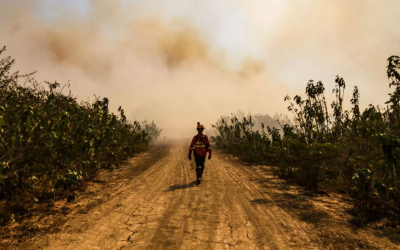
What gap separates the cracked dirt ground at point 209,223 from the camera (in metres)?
3.47

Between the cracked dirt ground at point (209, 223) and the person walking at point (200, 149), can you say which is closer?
the cracked dirt ground at point (209, 223)

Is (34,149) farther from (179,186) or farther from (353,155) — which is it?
(353,155)

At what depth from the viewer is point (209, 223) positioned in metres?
4.25

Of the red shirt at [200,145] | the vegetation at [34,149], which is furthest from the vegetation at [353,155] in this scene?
the vegetation at [34,149]

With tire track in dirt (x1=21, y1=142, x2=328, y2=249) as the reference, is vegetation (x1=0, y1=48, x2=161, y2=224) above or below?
above

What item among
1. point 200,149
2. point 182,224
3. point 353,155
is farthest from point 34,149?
point 353,155

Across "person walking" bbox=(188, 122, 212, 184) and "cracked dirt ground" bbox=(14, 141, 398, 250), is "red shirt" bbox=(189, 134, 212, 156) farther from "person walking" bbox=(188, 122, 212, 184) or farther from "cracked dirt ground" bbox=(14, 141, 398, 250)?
"cracked dirt ground" bbox=(14, 141, 398, 250)

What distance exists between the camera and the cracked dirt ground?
11.4 ft

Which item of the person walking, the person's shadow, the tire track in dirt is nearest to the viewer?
the tire track in dirt

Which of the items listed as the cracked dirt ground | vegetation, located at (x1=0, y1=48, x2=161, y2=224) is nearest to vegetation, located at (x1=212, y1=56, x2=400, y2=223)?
the cracked dirt ground

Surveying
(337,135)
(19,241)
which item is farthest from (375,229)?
(19,241)

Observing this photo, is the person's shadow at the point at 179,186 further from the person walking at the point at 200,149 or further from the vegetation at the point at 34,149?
the vegetation at the point at 34,149

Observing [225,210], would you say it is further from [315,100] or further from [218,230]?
[315,100]

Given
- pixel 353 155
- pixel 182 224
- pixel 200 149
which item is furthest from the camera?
pixel 200 149
